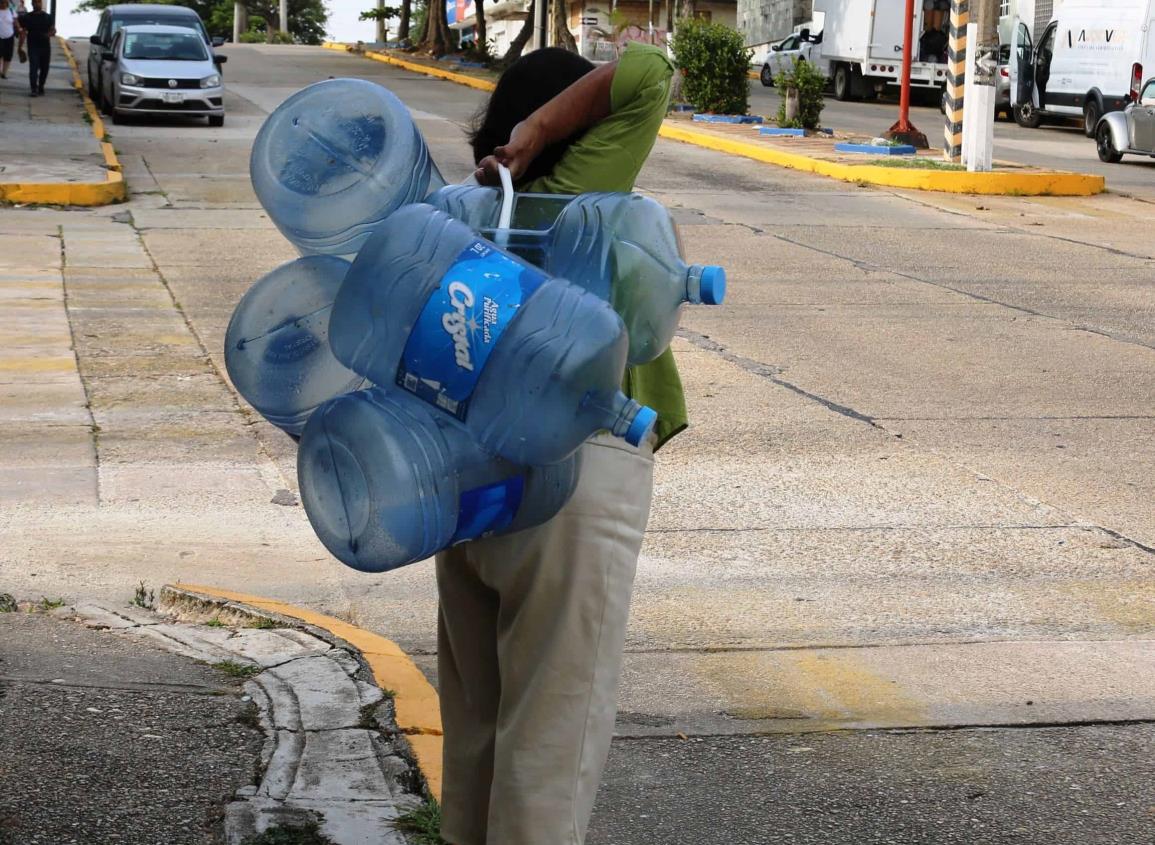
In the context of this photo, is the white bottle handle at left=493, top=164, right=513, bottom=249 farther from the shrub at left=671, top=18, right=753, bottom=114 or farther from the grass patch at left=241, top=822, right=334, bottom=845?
the shrub at left=671, top=18, right=753, bottom=114

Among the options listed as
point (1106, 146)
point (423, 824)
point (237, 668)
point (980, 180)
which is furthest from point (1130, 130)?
point (423, 824)

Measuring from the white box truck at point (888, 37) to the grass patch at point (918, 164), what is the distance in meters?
14.8

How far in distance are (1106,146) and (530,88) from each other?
76.6 feet

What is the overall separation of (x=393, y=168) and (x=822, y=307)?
29.8ft

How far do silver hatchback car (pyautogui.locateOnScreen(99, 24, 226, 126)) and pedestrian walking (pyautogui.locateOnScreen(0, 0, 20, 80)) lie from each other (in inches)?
194

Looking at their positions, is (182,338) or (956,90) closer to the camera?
(182,338)

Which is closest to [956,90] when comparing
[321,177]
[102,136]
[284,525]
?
[102,136]

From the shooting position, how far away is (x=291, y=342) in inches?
123

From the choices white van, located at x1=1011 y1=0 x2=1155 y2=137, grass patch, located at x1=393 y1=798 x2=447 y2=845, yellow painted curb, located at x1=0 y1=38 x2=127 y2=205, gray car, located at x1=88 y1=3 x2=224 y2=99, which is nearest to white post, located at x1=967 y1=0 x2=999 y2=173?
white van, located at x1=1011 y1=0 x2=1155 y2=137

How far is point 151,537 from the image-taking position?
6348mm

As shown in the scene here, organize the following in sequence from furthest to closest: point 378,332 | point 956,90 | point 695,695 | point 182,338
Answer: point 956,90, point 182,338, point 695,695, point 378,332

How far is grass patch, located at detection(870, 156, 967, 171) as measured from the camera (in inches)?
807

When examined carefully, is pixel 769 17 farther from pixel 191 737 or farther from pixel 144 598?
pixel 191 737

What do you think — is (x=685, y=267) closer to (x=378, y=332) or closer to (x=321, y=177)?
(x=378, y=332)
